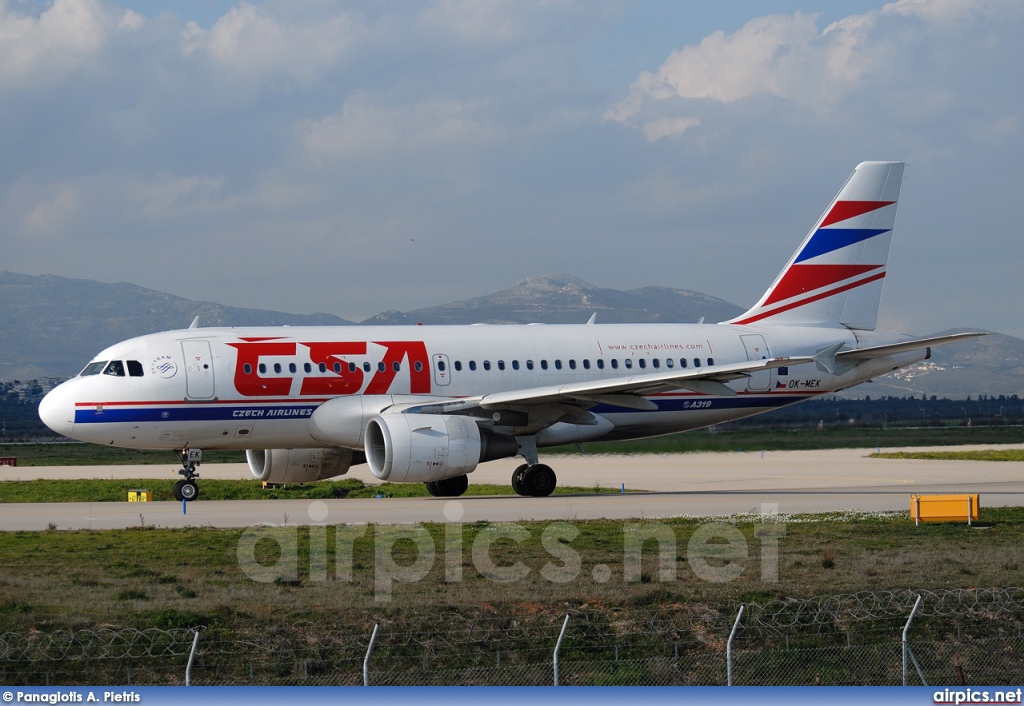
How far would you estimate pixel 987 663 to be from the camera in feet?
53.4

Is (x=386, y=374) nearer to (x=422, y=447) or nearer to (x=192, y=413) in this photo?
(x=422, y=447)

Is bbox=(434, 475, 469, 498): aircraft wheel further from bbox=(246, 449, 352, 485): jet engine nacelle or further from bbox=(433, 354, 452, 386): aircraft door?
bbox=(433, 354, 452, 386): aircraft door

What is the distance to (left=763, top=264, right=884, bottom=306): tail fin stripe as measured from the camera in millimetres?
38500

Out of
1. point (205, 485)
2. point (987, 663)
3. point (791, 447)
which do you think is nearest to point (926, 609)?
point (987, 663)

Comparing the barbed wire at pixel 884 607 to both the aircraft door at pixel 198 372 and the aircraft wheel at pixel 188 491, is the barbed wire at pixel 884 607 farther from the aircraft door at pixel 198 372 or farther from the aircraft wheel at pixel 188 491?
the aircraft wheel at pixel 188 491

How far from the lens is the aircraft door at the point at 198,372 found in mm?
31359

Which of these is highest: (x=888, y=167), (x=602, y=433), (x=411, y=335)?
(x=888, y=167)

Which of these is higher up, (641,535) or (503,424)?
(503,424)

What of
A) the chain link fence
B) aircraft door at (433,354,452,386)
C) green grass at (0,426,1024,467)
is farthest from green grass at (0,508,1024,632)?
green grass at (0,426,1024,467)

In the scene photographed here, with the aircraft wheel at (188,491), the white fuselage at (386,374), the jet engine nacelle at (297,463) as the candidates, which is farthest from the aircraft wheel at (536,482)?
the aircraft wheel at (188,491)

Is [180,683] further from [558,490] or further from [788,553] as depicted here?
[558,490]

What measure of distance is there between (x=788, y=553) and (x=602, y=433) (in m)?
12.1

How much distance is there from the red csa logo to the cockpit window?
3.15 metres

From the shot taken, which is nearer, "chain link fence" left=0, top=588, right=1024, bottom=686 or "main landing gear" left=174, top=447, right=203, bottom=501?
"chain link fence" left=0, top=588, right=1024, bottom=686
